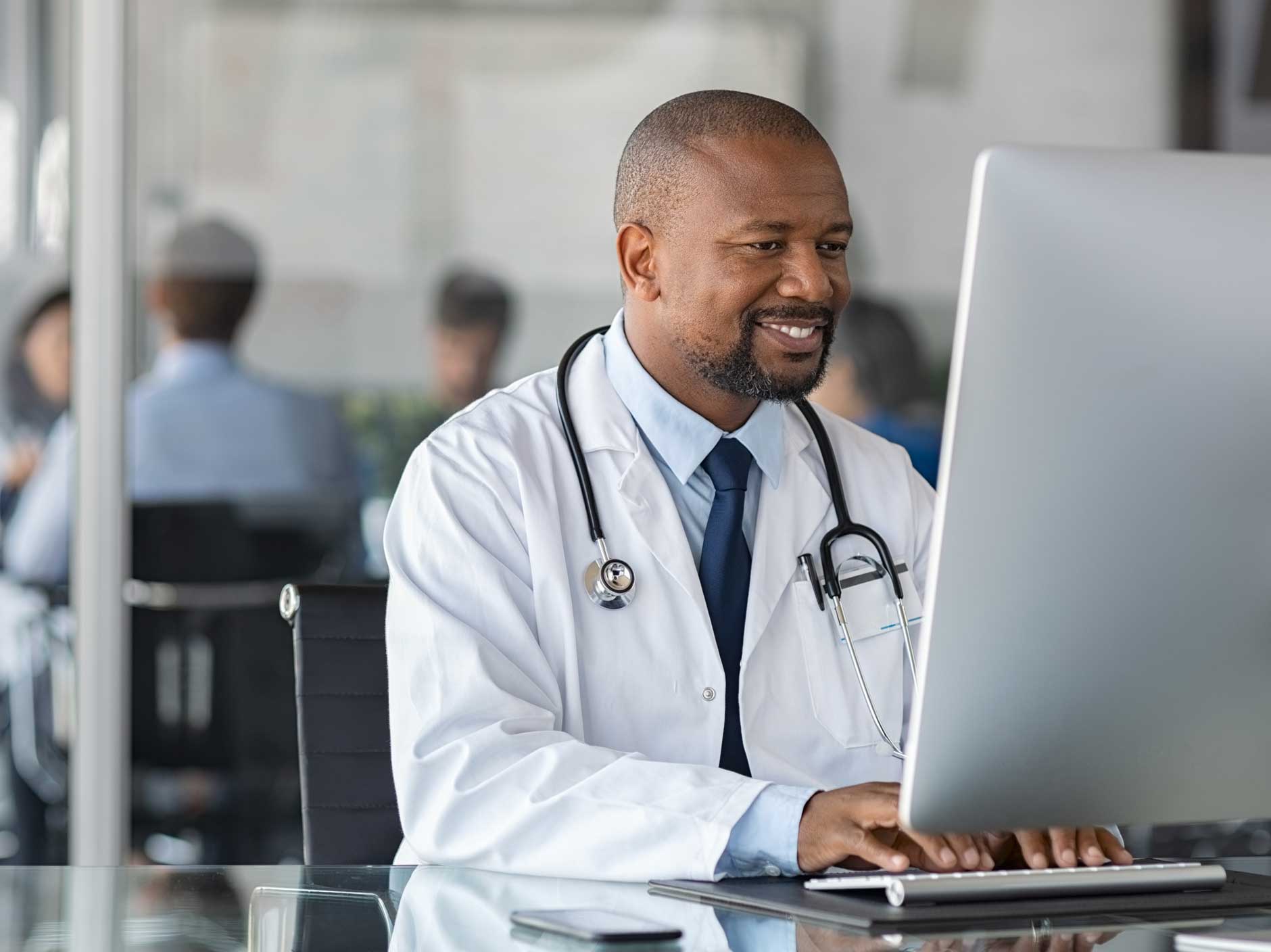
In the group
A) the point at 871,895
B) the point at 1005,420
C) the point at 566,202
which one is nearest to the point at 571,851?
the point at 871,895

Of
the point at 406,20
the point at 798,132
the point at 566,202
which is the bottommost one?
the point at 798,132

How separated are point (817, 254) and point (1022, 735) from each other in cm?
81

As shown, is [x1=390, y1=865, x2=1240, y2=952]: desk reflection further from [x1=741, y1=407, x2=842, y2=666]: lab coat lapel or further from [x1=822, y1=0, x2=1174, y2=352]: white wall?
[x1=822, y1=0, x2=1174, y2=352]: white wall

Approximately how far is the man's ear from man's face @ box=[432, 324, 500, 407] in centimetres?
158

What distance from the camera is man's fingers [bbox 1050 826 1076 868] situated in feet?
3.97

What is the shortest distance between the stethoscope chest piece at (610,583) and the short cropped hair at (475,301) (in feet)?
6.22

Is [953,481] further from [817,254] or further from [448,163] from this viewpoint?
[448,163]

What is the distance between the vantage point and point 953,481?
92cm

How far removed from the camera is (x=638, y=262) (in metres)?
1.83

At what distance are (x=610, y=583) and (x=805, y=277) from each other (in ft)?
1.22

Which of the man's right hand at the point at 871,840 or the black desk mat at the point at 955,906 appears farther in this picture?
the man's right hand at the point at 871,840

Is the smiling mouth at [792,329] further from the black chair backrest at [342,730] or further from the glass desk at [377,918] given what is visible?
the glass desk at [377,918]

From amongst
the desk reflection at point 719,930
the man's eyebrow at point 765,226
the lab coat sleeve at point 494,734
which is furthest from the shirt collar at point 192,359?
the desk reflection at point 719,930

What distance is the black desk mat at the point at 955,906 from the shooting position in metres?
1.05
